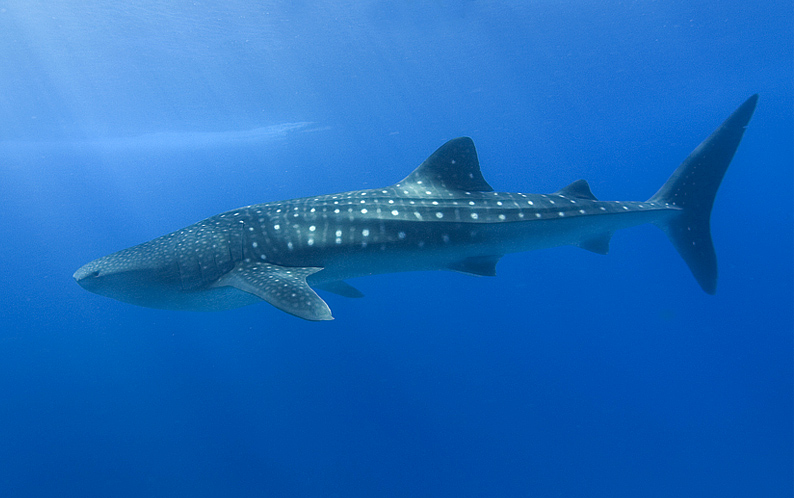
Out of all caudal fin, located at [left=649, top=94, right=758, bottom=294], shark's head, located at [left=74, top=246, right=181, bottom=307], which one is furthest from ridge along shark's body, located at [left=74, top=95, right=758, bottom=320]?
caudal fin, located at [left=649, top=94, right=758, bottom=294]

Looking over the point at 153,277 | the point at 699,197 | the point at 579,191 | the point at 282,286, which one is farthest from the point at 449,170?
the point at 699,197

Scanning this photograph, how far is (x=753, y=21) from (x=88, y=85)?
105ft

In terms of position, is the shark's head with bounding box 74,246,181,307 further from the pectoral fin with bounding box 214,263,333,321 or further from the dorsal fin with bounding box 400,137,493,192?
the dorsal fin with bounding box 400,137,493,192

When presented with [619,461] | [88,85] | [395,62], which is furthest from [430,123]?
[619,461]

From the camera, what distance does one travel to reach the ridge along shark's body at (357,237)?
4621 mm

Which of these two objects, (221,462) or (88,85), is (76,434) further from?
(88,85)

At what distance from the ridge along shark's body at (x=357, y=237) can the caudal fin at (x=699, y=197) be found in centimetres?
29

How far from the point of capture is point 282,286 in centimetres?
399

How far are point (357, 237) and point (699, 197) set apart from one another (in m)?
5.43

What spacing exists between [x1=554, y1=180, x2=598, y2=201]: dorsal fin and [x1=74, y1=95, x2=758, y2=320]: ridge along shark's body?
0.05 ft

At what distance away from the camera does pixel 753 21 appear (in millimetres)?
19172

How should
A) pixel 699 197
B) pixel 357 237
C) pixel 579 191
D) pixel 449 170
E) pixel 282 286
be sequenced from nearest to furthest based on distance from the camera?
pixel 282 286, pixel 357 237, pixel 449 170, pixel 579 191, pixel 699 197

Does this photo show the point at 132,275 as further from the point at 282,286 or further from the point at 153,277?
the point at 282,286

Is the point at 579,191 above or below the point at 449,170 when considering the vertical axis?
below
